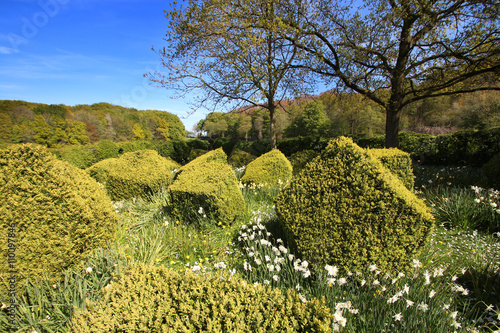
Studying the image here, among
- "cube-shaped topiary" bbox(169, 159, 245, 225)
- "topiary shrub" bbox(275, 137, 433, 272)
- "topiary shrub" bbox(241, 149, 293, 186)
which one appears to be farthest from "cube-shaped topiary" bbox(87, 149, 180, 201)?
"topiary shrub" bbox(275, 137, 433, 272)

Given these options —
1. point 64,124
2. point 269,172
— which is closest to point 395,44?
point 269,172

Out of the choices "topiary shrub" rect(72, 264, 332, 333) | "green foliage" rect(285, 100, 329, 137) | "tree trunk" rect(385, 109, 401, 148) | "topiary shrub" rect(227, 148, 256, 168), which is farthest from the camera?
"green foliage" rect(285, 100, 329, 137)

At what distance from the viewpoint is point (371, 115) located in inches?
1256

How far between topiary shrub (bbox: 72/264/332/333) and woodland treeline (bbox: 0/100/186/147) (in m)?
33.0

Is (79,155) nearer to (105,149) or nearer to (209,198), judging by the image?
(105,149)

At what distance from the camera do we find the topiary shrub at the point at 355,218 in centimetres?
260

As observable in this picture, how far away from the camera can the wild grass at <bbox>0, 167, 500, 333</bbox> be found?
1977 mm

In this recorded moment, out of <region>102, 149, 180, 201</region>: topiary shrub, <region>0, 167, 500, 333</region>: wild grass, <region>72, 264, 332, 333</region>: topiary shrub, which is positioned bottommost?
<region>0, 167, 500, 333</region>: wild grass

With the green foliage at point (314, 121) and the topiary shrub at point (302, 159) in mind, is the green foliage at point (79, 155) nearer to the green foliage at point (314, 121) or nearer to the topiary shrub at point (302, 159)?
the topiary shrub at point (302, 159)

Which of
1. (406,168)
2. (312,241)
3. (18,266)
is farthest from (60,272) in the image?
(406,168)

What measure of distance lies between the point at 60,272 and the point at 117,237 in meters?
1.00

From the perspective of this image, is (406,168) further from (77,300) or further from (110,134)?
(110,134)

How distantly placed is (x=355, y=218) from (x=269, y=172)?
14.6 feet

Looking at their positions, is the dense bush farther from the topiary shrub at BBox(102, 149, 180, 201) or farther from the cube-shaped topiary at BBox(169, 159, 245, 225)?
the cube-shaped topiary at BBox(169, 159, 245, 225)
